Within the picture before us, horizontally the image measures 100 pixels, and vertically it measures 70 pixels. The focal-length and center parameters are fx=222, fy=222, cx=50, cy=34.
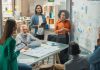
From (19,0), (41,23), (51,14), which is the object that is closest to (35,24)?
(41,23)

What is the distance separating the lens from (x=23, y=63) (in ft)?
10.2

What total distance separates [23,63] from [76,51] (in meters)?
0.79

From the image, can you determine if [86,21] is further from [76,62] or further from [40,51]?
[76,62]

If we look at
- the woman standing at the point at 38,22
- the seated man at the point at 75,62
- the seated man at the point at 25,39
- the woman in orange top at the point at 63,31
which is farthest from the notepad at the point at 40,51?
the woman standing at the point at 38,22

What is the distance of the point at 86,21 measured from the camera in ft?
12.2

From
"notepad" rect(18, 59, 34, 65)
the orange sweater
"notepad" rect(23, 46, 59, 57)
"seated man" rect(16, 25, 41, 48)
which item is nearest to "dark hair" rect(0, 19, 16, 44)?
"notepad" rect(18, 59, 34, 65)

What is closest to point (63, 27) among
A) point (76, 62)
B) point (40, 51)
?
point (40, 51)

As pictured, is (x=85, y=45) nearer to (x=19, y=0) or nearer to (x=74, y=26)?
(x=74, y=26)

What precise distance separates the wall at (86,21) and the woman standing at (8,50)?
1350mm

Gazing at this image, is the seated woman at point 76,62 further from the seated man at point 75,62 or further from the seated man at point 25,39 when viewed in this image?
the seated man at point 25,39

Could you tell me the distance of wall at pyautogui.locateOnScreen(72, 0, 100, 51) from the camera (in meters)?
3.42

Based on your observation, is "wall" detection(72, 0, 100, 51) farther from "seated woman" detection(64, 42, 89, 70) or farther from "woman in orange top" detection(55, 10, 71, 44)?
"seated woman" detection(64, 42, 89, 70)

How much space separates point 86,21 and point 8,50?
1.61 m

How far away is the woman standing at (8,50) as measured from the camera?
263 cm
